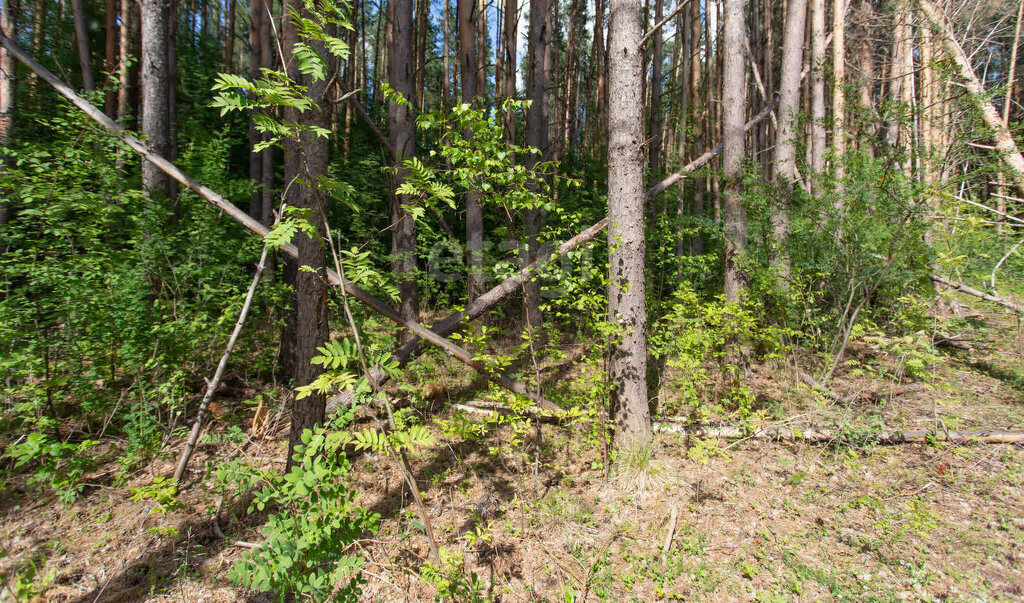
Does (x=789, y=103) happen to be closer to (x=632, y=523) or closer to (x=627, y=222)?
(x=627, y=222)

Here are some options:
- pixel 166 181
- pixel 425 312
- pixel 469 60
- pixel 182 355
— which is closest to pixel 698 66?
pixel 469 60

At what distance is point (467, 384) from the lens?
17.4ft

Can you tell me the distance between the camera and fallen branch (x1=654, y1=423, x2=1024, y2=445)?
12.8 feet

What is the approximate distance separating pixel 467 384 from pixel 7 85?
5.16 meters

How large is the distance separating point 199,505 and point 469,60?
5844mm

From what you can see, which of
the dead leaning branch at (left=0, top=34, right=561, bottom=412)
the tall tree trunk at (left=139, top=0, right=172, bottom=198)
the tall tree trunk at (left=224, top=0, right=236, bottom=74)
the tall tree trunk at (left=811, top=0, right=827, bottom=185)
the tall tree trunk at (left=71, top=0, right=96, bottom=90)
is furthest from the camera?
the tall tree trunk at (left=224, top=0, right=236, bottom=74)

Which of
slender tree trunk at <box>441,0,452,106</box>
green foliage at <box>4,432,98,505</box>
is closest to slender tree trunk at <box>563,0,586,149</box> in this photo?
slender tree trunk at <box>441,0,452,106</box>

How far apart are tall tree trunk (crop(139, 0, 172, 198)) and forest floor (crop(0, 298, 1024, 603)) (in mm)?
2451

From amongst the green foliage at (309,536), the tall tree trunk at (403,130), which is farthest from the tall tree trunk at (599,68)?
the green foliage at (309,536)

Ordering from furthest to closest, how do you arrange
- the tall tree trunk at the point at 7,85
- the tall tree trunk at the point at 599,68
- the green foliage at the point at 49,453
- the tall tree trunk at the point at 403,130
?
the tall tree trunk at the point at 599,68
the tall tree trunk at the point at 403,130
the tall tree trunk at the point at 7,85
the green foliage at the point at 49,453

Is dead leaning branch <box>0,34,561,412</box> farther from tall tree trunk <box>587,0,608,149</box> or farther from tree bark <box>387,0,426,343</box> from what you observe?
tall tree trunk <box>587,0,608,149</box>

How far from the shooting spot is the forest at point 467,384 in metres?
2.55

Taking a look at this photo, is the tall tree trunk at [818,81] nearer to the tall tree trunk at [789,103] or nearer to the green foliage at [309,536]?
the tall tree trunk at [789,103]

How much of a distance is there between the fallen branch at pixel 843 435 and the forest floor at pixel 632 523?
7 centimetres
